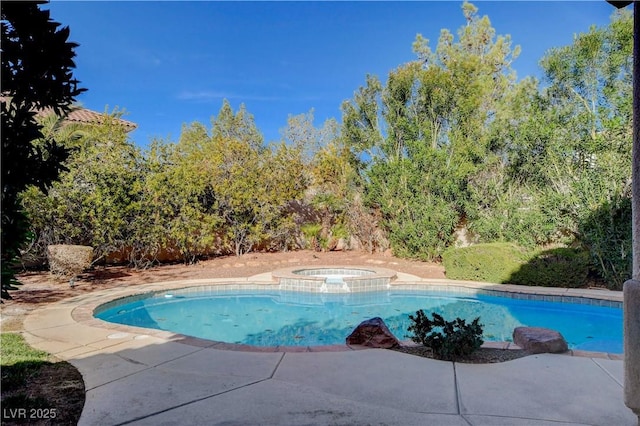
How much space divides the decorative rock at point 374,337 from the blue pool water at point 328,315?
1874 millimetres

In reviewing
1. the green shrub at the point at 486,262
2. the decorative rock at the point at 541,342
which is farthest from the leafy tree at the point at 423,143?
the decorative rock at the point at 541,342

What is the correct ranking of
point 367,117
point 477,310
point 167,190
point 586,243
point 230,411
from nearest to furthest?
1. point 230,411
2. point 477,310
3. point 586,243
4. point 167,190
5. point 367,117

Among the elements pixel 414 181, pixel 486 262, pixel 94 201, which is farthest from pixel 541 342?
pixel 94 201

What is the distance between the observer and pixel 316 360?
4363mm

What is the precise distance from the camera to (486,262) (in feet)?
36.0

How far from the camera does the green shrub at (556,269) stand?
398 inches

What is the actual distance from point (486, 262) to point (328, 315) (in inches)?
200

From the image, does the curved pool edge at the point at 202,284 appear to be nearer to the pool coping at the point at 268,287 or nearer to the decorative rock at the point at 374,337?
the pool coping at the point at 268,287

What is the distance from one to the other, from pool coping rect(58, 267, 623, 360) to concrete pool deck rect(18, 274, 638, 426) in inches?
4.1

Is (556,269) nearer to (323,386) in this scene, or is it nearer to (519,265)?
(519,265)

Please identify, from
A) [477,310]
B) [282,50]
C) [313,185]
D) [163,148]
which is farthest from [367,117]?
[477,310]

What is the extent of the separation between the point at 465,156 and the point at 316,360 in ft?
36.8

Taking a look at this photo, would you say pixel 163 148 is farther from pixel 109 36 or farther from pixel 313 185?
pixel 313 185

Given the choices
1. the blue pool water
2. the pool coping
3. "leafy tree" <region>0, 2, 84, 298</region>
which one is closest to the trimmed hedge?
the pool coping
